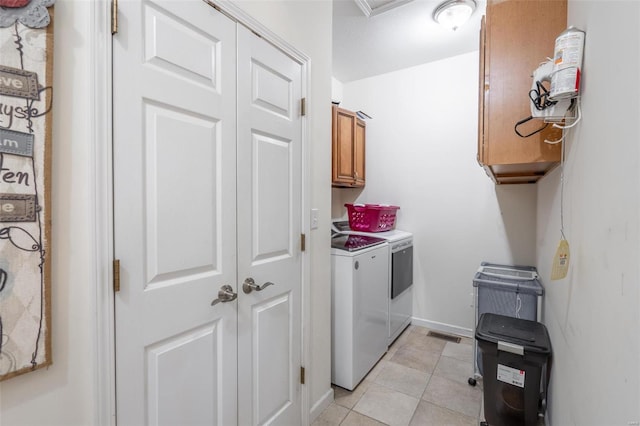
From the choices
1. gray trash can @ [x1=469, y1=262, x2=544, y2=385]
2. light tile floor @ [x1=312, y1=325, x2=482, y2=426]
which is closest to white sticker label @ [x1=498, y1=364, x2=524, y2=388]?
light tile floor @ [x1=312, y1=325, x2=482, y2=426]

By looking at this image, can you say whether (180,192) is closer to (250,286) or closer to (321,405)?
(250,286)

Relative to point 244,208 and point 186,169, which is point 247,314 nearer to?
point 244,208

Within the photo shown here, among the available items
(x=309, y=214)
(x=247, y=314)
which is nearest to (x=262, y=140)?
(x=309, y=214)

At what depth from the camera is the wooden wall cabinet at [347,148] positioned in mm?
2863

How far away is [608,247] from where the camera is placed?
33.1 inches

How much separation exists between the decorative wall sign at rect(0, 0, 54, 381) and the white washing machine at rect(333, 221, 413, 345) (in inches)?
91.2

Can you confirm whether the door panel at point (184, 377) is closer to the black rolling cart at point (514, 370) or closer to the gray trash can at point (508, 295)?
the black rolling cart at point (514, 370)

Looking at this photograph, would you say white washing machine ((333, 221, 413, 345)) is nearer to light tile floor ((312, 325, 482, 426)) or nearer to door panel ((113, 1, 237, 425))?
light tile floor ((312, 325, 482, 426))

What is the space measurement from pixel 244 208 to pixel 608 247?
1277 mm

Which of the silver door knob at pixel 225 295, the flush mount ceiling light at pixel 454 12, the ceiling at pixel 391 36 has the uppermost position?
the ceiling at pixel 391 36

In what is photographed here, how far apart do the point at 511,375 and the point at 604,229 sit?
106 centimetres

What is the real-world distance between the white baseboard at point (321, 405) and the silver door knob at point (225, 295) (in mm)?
1067

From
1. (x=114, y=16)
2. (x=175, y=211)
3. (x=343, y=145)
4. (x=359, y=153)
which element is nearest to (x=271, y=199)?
(x=175, y=211)

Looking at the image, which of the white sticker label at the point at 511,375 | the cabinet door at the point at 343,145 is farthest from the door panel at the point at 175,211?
the cabinet door at the point at 343,145
